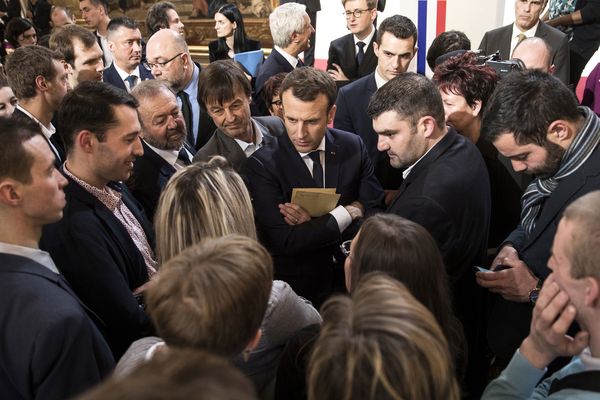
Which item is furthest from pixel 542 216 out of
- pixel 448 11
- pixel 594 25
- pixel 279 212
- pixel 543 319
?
pixel 448 11

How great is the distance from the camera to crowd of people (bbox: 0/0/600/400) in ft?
4.07

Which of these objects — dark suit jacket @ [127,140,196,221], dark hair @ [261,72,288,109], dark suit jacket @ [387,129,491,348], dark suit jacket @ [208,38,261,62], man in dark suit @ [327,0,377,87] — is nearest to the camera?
dark suit jacket @ [387,129,491,348]

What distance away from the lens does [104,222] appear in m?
2.18

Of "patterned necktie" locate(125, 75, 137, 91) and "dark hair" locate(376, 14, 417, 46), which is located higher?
"dark hair" locate(376, 14, 417, 46)

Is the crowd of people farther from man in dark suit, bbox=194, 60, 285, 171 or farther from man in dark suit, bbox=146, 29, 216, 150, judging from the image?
man in dark suit, bbox=146, 29, 216, 150

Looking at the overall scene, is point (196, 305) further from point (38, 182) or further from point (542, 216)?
point (542, 216)

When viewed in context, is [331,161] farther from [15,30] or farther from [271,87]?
[15,30]

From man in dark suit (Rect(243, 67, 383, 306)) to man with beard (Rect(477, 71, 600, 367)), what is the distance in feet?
2.48

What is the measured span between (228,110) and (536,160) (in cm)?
170

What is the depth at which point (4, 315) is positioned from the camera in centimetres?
152

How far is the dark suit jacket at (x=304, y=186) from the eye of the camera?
271 cm

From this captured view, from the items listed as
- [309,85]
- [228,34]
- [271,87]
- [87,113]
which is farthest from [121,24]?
[87,113]

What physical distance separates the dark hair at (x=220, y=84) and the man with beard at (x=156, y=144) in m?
0.20

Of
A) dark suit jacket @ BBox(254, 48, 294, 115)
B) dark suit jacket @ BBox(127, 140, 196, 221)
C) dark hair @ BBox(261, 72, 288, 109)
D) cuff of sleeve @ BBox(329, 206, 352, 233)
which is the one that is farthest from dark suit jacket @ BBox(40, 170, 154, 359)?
dark suit jacket @ BBox(254, 48, 294, 115)
